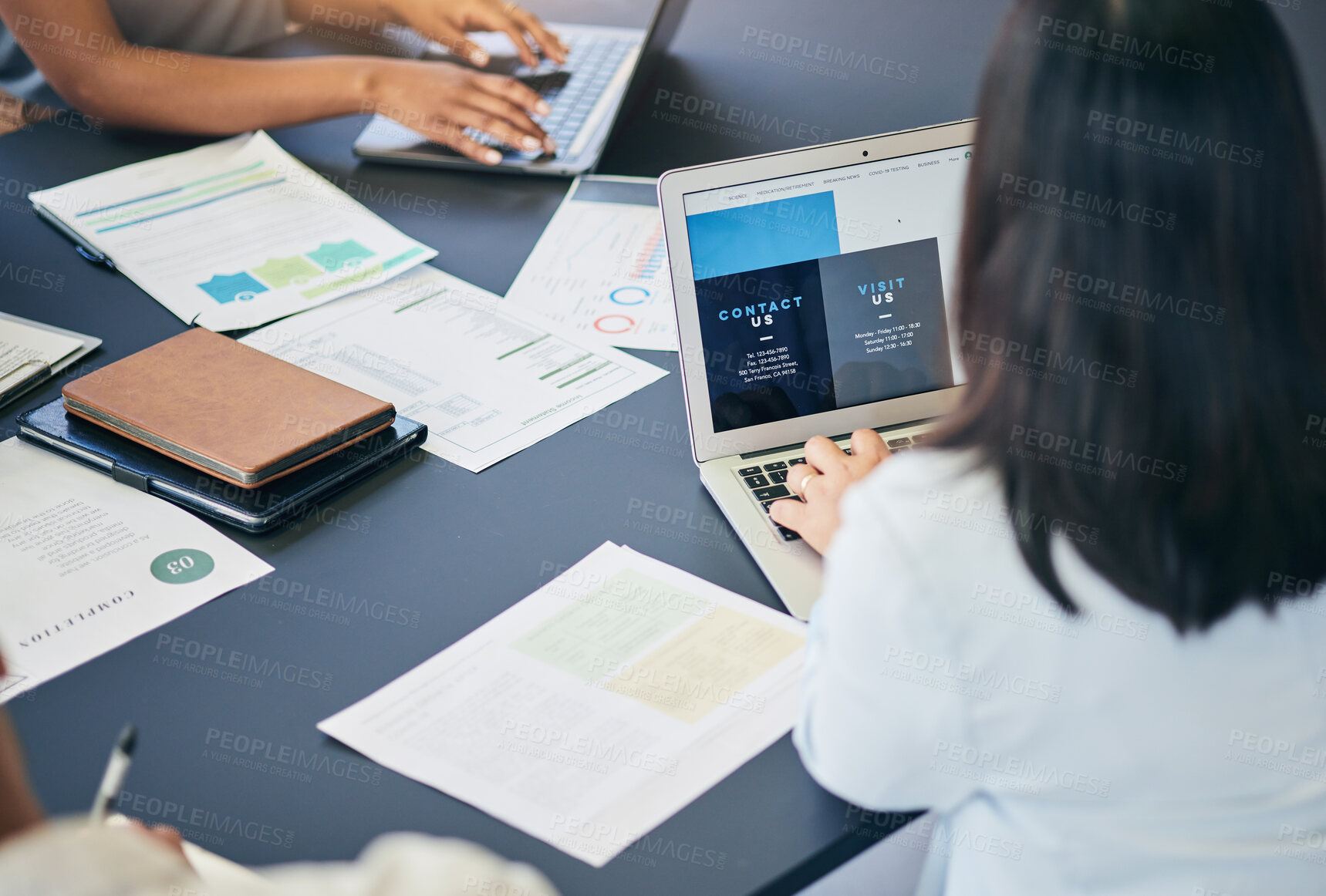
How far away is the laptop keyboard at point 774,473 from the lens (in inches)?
40.4

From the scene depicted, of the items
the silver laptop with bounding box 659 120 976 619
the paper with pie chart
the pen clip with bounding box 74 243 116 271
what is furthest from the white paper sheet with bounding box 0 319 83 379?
the silver laptop with bounding box 659 120 976 619

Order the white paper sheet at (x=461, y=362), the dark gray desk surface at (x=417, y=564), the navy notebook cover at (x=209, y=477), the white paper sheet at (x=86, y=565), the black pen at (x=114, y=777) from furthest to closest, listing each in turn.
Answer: the white paper sheet at (x=461, y=362)
the navy notebook cover at (x=209, y=477)
the white paper sheet at (x=86, y=565)
the dark gray desk surface at (x=417, y=564)
the black pen at (x=114, y=777)

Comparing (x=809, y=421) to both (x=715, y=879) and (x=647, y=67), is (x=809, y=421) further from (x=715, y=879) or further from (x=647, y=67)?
(x=647, y=67)

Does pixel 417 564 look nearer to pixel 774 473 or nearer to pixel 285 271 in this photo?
pixel 774 473

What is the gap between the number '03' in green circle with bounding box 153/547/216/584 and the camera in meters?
0.94

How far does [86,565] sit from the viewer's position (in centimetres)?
94

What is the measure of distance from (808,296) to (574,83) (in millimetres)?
880

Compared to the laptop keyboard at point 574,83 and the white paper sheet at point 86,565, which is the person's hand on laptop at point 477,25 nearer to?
the laptop keyboard at point 574,83

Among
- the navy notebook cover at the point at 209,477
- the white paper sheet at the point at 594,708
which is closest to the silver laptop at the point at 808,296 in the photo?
the white paper sheet at the point at 594,708

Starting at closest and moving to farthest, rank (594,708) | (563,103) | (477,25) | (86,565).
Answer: (594,708) < (86,565) < (563,103) < (477,25)

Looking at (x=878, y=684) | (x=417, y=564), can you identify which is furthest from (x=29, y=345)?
(x=878, y=684)

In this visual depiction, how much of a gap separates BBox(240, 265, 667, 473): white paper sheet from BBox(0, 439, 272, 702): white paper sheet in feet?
0.80

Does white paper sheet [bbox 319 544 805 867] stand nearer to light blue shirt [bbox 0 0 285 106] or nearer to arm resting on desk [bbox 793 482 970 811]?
arm resting on desk [bbox 793 482 970 811]

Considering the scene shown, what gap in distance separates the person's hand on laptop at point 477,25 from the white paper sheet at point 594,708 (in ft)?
3.78
